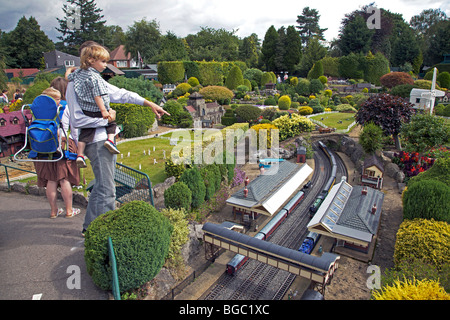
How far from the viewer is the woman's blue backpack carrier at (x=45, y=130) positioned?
27.9 ft

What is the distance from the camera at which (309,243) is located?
13703 mm

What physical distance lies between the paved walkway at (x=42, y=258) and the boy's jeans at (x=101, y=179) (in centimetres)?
109

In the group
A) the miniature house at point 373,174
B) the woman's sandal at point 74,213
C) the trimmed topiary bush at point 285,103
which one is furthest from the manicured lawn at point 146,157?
the trimmed topiary bush at point 285,103

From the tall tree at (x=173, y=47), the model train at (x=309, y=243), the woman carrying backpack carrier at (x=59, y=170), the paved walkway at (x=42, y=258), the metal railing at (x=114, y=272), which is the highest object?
the tall tree at (x=173, y=47)

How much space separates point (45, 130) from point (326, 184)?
1876 cm

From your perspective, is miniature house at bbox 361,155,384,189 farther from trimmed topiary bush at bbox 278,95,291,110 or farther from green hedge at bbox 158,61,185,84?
green hedge at bbox 158,61,185,84

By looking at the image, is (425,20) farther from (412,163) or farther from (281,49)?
(412,163)

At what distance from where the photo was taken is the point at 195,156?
62.0 feet

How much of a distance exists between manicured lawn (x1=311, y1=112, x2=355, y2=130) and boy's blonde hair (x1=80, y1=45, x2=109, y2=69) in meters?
31.2

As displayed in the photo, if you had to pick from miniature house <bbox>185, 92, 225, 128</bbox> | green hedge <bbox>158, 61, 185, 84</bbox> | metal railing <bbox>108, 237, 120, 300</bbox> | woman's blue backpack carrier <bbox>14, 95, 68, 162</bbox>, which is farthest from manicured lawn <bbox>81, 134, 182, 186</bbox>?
green hedge <bbox>158, 61, 185, 84</bbox>

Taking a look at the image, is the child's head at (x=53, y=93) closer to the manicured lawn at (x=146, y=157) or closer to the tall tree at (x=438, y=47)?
the manicured lawn at (x=146, y=157)

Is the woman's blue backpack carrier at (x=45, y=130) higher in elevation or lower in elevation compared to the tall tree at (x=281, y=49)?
lower

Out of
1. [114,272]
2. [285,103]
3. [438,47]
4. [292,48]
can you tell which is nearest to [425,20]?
[438,47]

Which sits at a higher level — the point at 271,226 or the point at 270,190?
the point at 270,190
